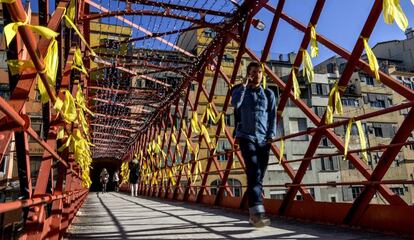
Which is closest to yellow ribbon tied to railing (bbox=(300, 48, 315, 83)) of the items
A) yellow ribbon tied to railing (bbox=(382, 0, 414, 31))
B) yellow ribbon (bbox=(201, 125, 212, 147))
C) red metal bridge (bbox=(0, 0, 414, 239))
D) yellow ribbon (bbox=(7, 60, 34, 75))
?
red metal bridge (bbox=(0, 0, 414, 239))

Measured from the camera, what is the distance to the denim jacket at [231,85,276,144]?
415 centimetres

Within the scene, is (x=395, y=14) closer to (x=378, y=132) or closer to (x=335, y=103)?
(x=335, y=103)

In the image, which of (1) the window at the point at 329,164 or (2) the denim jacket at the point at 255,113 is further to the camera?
(1) the window at the point at 329,164

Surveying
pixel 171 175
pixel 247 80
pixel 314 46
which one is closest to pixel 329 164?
pixel 171 175

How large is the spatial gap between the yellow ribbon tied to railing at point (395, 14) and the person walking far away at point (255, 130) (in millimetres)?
1556

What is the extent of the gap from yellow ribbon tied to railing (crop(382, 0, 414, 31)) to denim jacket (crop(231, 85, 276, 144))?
1634 mm

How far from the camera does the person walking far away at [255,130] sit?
3881 mm

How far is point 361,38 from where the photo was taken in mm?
3848

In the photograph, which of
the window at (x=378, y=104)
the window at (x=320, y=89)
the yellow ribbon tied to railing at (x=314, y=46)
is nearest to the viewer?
the yellow ribbon tied to railing at (x=314, y=46)

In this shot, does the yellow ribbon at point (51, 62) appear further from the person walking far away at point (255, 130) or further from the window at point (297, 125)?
the window at point (297, 125)

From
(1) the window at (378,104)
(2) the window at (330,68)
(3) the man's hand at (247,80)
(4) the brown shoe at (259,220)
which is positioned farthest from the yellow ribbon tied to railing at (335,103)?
(1) the window at (378,104)

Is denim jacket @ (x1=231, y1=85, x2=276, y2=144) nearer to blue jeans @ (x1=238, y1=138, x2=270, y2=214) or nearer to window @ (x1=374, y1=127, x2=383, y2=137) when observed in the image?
blue jeans @ (x1=238, y1=138, x2=270, y2=214)

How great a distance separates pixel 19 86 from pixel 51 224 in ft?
5.38

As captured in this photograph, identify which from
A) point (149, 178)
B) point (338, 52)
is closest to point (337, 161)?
point (149, 178)
